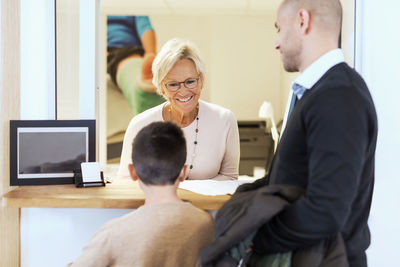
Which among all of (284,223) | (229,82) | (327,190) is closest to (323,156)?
(327,190)

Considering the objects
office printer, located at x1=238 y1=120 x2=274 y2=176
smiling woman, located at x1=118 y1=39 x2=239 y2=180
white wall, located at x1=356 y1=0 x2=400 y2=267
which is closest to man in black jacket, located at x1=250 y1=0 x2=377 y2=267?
white wall, located at x1=356 y1=0 x2=400 y2=267

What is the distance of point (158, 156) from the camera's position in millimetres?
1417

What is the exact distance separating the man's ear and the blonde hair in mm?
1264

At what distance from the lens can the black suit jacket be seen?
43.0 inches

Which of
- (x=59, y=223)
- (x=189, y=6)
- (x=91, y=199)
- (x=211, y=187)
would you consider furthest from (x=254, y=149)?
(x=91, y=199)

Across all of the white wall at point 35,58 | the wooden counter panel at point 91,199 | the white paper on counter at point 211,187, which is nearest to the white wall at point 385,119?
the white paper on counter at point 211,187

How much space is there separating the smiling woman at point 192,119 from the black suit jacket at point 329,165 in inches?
46.9

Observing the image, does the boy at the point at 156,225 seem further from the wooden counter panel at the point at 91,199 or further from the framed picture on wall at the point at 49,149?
the framed picture on wall at the point at 49,149

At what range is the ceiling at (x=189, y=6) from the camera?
222 inches

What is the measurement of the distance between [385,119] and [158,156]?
3.77ft

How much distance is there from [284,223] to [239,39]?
5591 millimetres

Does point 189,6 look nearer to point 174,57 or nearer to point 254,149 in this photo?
point 254,149

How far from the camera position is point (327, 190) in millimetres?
1093

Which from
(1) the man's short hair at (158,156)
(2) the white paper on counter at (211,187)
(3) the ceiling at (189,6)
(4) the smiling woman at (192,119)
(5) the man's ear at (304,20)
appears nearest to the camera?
(5) the man's ear at (304,20)
